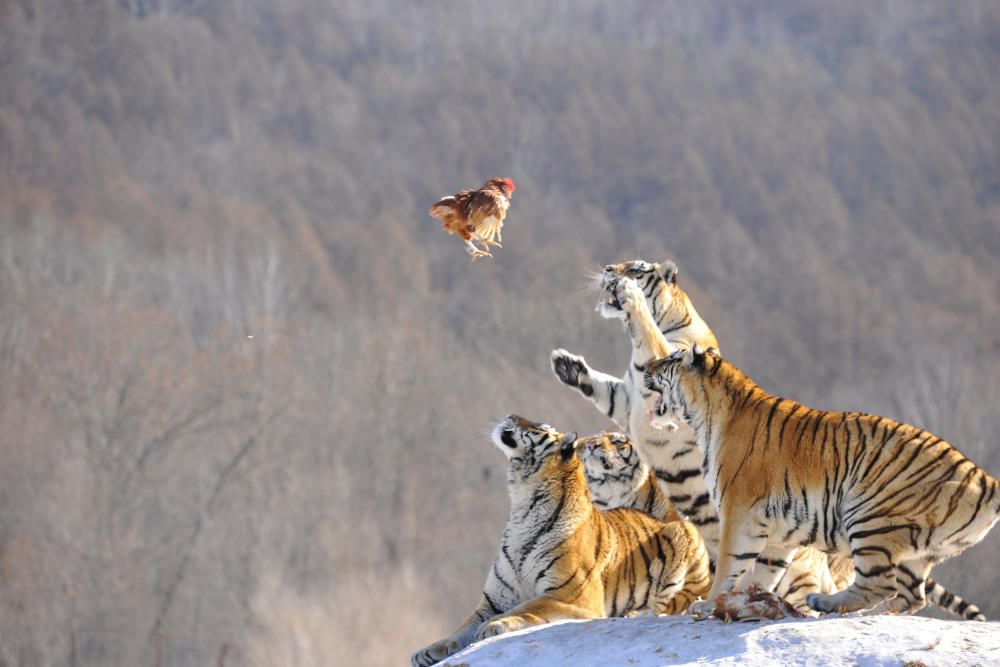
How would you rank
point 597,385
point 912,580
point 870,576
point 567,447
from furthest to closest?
point 597,385
point 567,447
point 912,580
point 870,576

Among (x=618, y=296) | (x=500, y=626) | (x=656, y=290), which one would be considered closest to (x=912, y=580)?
(x=500, y=626)

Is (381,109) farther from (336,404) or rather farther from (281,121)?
(336,404)

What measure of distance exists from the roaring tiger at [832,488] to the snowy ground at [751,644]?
0.22 meters

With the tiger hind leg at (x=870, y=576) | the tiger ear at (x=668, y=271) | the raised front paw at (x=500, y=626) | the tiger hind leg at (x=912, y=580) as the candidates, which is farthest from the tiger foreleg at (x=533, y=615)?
the tiger ear at (x=668, y=271)

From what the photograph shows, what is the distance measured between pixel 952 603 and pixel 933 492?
0.73 meters

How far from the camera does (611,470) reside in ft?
21.5

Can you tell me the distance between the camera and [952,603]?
509cm

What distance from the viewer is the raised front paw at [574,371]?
678 centimetres

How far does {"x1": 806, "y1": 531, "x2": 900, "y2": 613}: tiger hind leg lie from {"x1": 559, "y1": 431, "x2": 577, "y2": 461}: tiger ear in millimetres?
1240

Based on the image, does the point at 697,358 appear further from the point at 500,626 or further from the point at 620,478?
the point at 620,478

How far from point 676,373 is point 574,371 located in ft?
4.89

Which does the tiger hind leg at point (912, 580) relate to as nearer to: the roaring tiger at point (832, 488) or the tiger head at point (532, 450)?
the roaring tiger at point (832, 488)

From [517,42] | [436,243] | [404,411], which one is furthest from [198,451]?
[517,42]

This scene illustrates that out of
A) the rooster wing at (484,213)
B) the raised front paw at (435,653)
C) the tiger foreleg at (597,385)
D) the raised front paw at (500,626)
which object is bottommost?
the raised front paw at (435,653)
